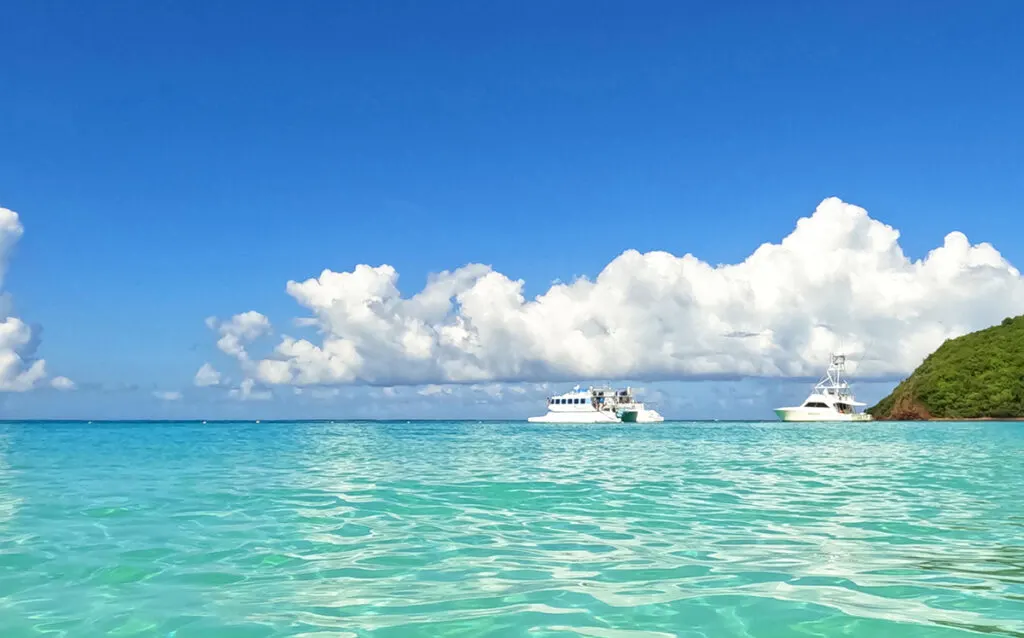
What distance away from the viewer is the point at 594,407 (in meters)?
138

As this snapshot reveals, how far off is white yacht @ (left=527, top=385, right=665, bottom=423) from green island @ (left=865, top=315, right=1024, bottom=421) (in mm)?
51654

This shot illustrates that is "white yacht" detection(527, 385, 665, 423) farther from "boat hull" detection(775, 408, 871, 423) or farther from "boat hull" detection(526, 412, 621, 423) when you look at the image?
"boat hull" detection(775, 408, 871, 423)

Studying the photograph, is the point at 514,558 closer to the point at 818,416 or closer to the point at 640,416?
the point at 640,416

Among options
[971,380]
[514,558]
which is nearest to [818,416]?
[971,380]

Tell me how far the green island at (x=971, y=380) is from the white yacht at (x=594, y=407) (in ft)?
169

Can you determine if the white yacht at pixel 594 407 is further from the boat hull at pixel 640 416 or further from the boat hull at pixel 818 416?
the boat hull at pixel 818 416

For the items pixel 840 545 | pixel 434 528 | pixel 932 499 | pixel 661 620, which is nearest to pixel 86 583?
pixel 434 528

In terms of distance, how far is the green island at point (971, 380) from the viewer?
13325cm

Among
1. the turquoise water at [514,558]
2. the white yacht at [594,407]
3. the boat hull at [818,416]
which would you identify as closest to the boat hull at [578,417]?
the white yacht at [594,407]

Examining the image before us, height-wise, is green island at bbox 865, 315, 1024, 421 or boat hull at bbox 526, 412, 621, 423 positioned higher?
green island at bbox 865, 315, 1024, 421

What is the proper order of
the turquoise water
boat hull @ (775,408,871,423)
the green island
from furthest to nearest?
boat hull @ (775,408,871,423), the green island, the turquoise water

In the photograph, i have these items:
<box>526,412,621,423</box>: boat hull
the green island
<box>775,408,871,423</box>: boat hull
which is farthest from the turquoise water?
the green island

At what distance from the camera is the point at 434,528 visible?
45.0 feet

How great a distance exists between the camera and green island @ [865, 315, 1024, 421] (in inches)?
5246
